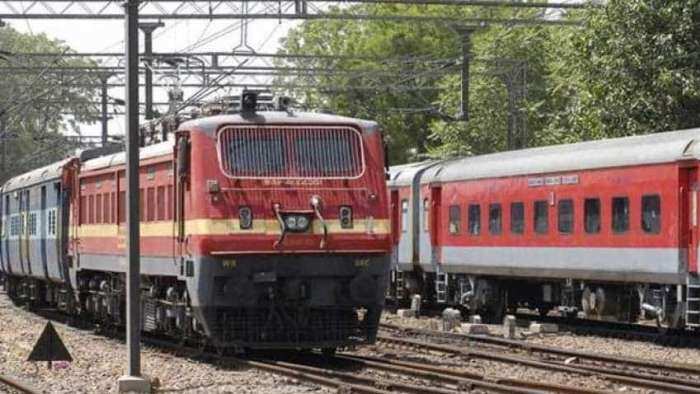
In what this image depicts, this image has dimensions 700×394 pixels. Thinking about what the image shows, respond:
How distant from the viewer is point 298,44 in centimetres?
8769

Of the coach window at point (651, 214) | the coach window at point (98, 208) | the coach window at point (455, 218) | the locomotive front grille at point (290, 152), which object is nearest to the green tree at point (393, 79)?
the coach window at point (455, 218)

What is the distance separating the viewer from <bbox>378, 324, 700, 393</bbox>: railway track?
17.6 metres

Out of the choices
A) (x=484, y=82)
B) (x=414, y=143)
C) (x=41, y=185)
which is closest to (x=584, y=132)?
(x=41, y=185)

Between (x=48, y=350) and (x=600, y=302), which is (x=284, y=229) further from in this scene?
(x=600, y=302)

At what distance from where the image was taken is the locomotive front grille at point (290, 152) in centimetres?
1953

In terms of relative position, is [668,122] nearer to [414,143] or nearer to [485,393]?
[485,393]

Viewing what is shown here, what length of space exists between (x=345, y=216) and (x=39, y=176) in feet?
49.1

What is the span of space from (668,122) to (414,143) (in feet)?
137

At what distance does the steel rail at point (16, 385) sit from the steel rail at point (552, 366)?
6.20 metres

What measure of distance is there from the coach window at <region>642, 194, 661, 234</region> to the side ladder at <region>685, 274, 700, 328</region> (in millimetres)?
1235

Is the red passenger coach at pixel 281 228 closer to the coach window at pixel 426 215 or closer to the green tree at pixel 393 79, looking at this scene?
the coach window at pixel 426 215

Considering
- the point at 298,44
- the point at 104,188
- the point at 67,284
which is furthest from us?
the point at 298,44

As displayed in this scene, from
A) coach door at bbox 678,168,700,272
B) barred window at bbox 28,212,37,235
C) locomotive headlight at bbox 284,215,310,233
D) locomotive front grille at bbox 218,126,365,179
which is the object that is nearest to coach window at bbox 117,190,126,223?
locomotive front grille at bbox 218,126,365,179

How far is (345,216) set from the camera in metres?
19.6
